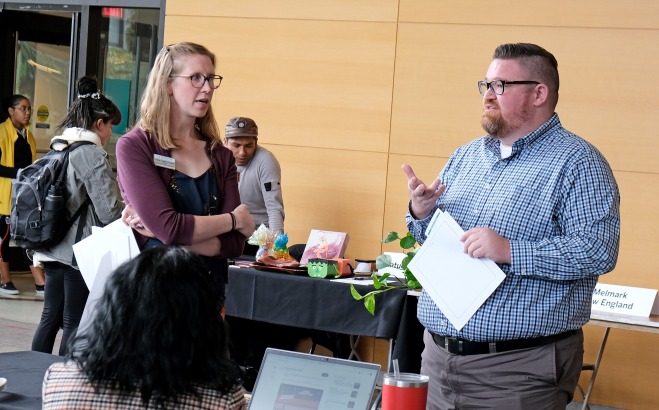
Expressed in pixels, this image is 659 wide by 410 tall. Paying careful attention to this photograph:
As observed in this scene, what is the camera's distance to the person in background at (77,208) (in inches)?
184

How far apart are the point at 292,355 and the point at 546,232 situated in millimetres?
860

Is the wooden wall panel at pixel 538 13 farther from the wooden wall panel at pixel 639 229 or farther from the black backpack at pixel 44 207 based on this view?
the black backpack at pixel 44 207

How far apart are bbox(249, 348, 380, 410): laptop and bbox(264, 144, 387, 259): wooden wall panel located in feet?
15.2

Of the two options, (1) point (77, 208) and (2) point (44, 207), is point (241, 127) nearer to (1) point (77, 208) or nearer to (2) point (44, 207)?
(1) point (77, 208)

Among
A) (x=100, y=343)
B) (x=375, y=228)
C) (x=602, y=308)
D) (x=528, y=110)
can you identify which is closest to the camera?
(x=100, y=343)

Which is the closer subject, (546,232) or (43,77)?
(546,232)

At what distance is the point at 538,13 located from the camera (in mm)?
6246

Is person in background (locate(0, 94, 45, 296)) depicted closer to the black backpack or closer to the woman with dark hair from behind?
the black backpack

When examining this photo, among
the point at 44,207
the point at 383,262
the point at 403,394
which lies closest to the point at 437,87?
the point at 383,262

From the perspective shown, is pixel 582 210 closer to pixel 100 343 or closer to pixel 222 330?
pixel 222 330

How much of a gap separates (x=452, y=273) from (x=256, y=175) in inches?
152

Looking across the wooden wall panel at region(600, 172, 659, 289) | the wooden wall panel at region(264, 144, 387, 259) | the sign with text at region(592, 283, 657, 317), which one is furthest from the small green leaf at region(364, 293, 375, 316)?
the wooden wall panel at region(600, 172, 659, 289)

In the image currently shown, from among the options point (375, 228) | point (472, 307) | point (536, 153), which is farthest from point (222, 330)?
point (375, 228)

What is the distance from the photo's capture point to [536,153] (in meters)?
2.64
